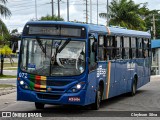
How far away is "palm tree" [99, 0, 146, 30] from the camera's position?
6450cm

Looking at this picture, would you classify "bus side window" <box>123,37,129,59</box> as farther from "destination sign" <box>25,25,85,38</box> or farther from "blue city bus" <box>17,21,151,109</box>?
"destination sign" <box>25,25,85,38</box>

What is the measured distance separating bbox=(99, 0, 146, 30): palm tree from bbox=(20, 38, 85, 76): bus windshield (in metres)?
49.7

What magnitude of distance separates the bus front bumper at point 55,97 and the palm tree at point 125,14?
5016 centimetres

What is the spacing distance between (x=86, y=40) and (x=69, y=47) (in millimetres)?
564

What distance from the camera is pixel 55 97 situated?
14.6 m

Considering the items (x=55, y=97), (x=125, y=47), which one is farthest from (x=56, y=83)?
(x=125, y=47)

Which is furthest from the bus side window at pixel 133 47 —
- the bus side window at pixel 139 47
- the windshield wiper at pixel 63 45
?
the windshield wiper at pixel 63 45

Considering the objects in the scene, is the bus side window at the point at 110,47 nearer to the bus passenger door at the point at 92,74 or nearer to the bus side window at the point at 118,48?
the bus side window at the point at 118,48

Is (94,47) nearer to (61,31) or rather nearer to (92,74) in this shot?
(92,74)

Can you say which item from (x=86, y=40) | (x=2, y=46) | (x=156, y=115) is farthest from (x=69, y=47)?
(x=2, y=46)

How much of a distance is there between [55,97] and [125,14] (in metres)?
51.2

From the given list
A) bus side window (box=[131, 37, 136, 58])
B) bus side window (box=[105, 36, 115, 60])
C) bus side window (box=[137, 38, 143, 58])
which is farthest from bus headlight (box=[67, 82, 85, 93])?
bus side window (box=[137, 38, 143, 58])

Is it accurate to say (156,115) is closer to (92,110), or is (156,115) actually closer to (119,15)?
(92,110)

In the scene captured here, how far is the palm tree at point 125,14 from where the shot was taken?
64.5 meters
